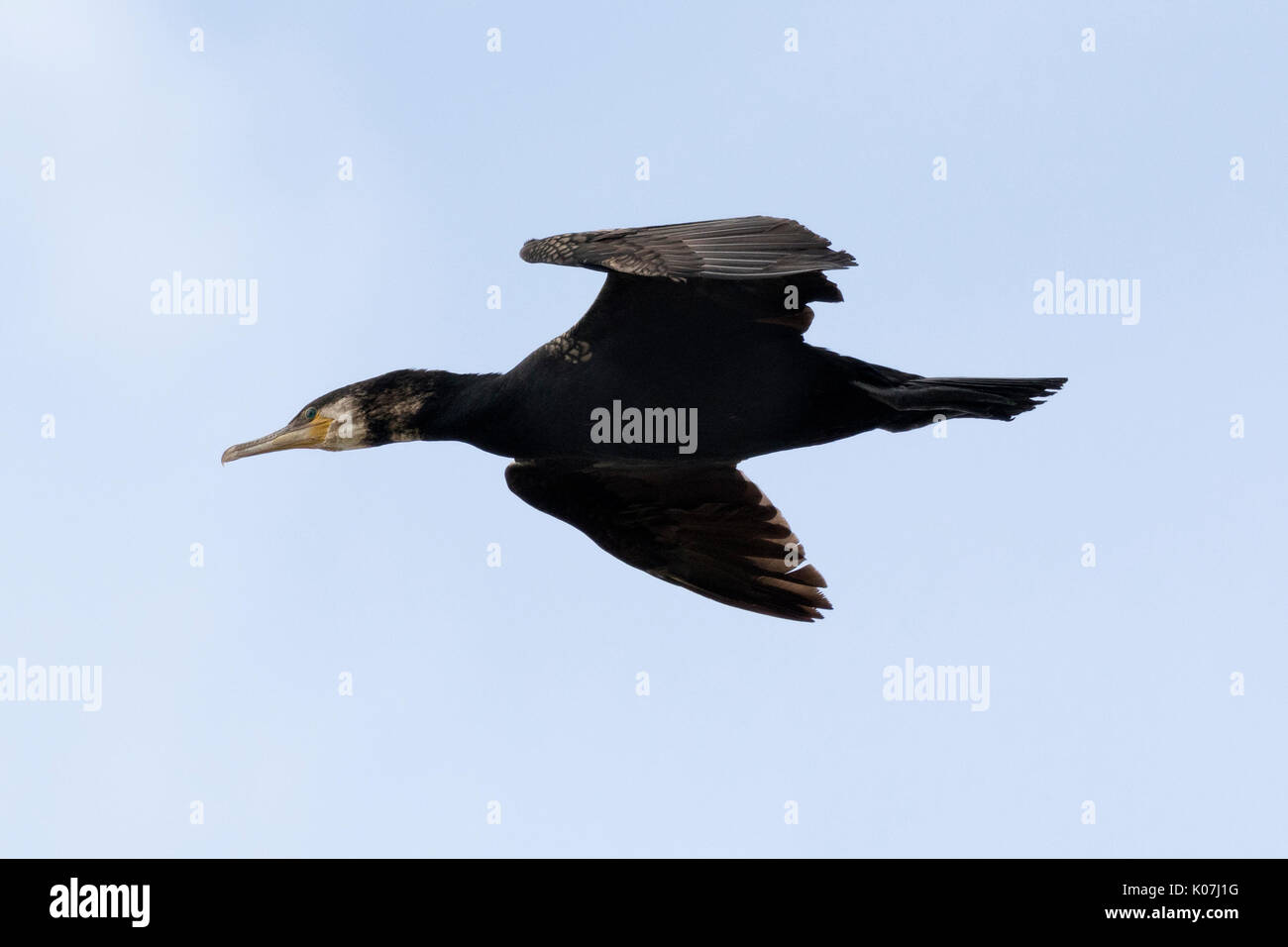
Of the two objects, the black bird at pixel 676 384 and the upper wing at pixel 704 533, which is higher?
the black bird at pixel 676 384

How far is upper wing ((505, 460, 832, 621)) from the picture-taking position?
35.8 feet

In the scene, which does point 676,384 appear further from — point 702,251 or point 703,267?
point 703,267

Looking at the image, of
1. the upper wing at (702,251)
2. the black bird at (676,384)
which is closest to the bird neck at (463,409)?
the black bird at (676,384)

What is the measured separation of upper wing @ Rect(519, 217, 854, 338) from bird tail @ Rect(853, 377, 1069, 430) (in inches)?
25.4

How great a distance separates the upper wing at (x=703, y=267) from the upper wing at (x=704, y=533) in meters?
1.49

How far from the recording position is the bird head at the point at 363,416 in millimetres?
10242

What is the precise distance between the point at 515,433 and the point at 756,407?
135 cm

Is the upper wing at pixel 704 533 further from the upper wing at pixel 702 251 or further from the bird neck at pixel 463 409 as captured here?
the upper wing at pixel 702 251

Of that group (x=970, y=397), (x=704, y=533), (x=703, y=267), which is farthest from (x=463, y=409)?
(x=970, y=397)

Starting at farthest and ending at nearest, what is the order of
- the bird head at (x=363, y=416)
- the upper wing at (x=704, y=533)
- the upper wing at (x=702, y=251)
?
the upper wing at (x=704, y=533) → the bird head at (x=363, y=416) → the upper wing at (x=702, y=251)

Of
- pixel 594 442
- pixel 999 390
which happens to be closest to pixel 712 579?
pixel 594 442

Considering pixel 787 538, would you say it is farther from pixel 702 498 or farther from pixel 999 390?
pixel 999 390

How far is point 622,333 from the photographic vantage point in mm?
9680

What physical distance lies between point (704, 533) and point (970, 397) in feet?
7.15
